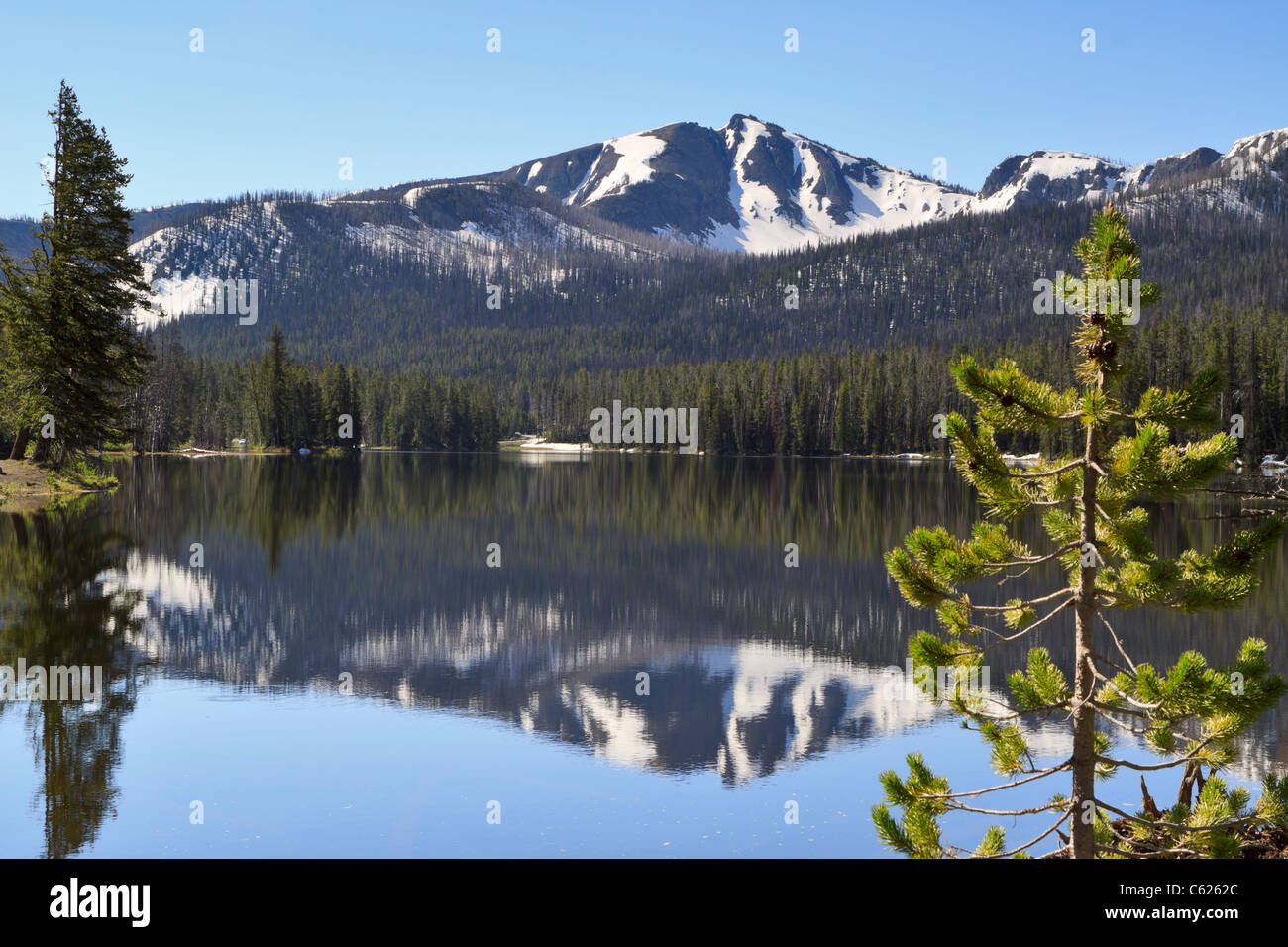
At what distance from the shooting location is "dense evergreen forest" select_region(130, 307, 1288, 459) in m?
97.2

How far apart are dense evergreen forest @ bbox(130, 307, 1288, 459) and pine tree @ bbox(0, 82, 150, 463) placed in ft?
164

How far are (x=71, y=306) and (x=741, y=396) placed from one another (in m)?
113

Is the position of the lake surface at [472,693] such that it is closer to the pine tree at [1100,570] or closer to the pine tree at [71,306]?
the pine tree at [1100,570]

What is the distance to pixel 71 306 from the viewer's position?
42.4 m

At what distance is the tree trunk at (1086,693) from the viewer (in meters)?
7.07

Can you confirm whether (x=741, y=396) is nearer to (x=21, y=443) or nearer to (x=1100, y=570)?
(x=21, y=443)

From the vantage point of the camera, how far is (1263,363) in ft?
310

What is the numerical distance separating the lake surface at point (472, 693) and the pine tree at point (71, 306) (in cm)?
713

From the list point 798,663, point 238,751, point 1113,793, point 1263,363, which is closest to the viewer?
point 1113,793

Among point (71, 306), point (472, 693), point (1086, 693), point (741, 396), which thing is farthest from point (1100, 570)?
point (741, 396)

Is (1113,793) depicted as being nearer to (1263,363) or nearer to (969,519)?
(969,519)

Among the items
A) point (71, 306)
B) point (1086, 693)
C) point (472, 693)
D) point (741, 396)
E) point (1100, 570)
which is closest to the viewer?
point (1086, 693)
